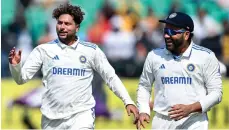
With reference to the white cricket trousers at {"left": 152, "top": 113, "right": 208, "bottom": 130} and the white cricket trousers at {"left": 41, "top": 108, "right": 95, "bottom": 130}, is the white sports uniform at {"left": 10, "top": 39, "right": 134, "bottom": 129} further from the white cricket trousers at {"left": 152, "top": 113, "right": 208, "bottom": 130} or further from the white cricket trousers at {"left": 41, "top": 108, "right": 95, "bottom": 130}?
the white cricket trousers at {"left": 152, "top": 113, "right": 208, "bottom": 130}

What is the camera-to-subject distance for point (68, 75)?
27.1 feet

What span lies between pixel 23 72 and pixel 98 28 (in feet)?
24.0

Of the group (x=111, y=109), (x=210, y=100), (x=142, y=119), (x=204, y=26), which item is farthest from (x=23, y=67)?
(x=204, y=26)

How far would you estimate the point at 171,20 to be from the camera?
26.6ft

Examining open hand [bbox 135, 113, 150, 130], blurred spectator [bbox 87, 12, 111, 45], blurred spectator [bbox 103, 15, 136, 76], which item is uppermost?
open hand [bbox 135, 113, 150, 130]

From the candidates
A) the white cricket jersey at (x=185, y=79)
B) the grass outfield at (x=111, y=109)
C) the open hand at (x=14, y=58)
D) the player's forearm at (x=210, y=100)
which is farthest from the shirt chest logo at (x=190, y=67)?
the grass outfield at (x=111, y=109)

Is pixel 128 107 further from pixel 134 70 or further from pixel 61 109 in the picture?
pixel 134 70

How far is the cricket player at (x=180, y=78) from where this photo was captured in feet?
26.1

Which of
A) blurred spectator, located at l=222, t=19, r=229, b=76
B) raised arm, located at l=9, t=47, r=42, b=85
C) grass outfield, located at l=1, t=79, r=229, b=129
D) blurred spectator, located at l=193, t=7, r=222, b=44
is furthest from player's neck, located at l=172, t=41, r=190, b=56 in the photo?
blurred spectator, located at l=193, t=7, r=222, b=44

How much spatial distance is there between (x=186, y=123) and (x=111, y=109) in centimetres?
649

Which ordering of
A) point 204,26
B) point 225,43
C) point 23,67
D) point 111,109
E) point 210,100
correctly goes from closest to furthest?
point 210,100, point 23,67, point 111,109, point 225,43, point 204,26

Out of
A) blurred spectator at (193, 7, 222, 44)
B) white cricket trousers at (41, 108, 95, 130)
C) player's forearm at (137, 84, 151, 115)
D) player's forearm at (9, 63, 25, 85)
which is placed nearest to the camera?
player's forearm at (9, 63, 25, 85)

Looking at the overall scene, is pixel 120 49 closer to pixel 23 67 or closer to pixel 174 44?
pixel 23 67

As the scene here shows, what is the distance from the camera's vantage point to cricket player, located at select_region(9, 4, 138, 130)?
8.24 meters
